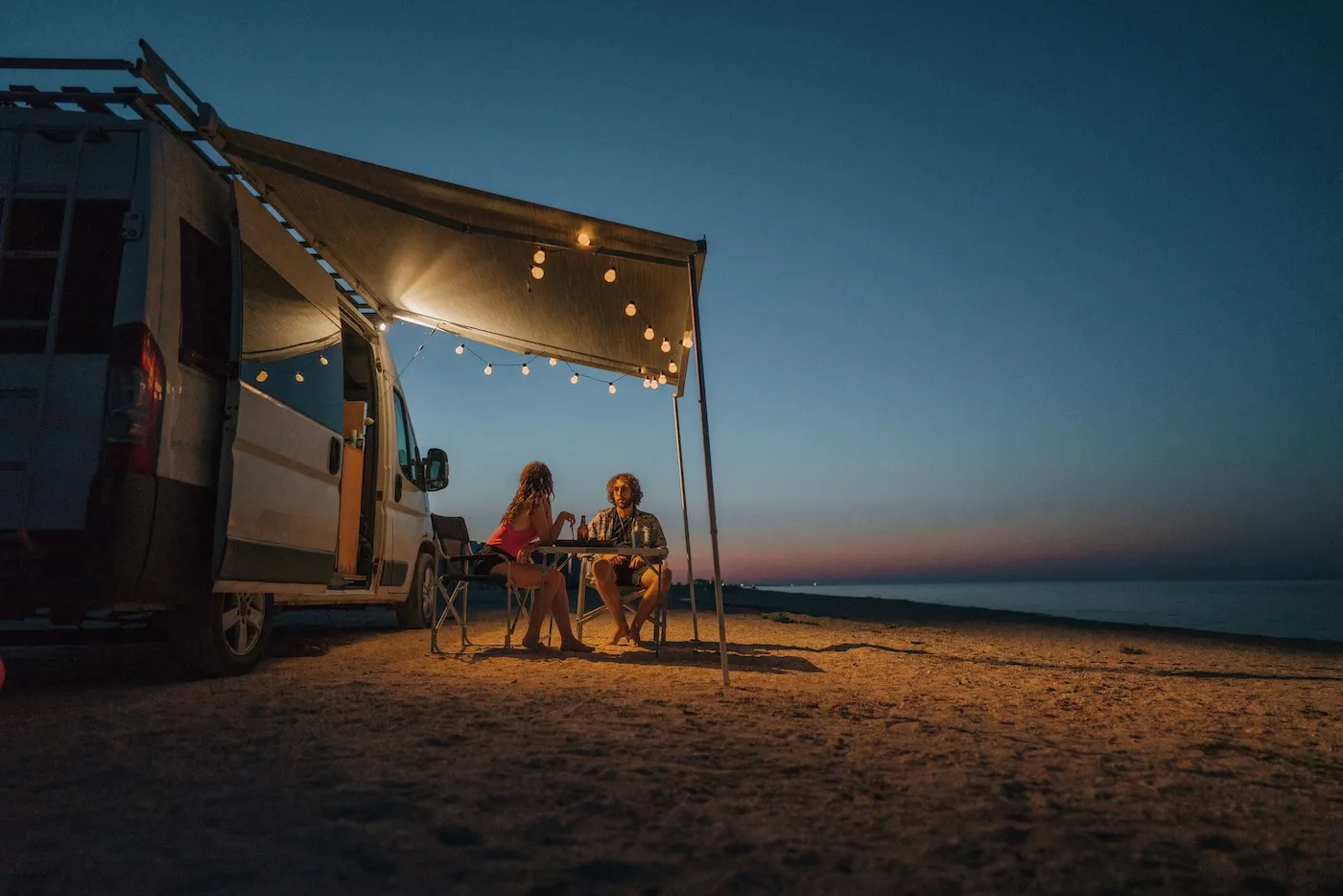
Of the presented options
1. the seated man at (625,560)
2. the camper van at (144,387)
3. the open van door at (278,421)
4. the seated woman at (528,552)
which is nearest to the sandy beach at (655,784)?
the camper van at (144,387)

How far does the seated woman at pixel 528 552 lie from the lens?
5516mm

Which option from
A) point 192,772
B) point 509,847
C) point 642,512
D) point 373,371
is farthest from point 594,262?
point 509,847

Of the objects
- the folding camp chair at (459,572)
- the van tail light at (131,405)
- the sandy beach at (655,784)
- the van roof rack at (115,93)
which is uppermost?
the van roof rack at (115,93)

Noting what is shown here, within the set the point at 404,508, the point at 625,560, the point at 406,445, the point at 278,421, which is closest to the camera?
the point at 278,421

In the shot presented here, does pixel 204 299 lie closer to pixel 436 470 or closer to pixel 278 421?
pixel 278 421

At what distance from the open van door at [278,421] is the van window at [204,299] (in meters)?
0.11

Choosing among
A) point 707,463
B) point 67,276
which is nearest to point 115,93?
point 67,276

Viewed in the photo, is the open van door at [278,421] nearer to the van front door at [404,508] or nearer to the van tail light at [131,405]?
the van tail light at [131,405]

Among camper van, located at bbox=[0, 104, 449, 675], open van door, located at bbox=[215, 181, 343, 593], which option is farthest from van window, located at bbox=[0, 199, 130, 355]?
open van door, located at bbox=[215, 181, 343, 593]

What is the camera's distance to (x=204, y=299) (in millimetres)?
3746

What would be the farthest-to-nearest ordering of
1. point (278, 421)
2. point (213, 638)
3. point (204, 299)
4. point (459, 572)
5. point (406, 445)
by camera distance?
point (406, 445), point (459, 572), point (278, 421), point (213, 638), point (204, 299)

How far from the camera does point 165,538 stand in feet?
11.3

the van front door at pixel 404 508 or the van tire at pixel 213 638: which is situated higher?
the van front door at pixel 404 508

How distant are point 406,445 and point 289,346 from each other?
302cm
